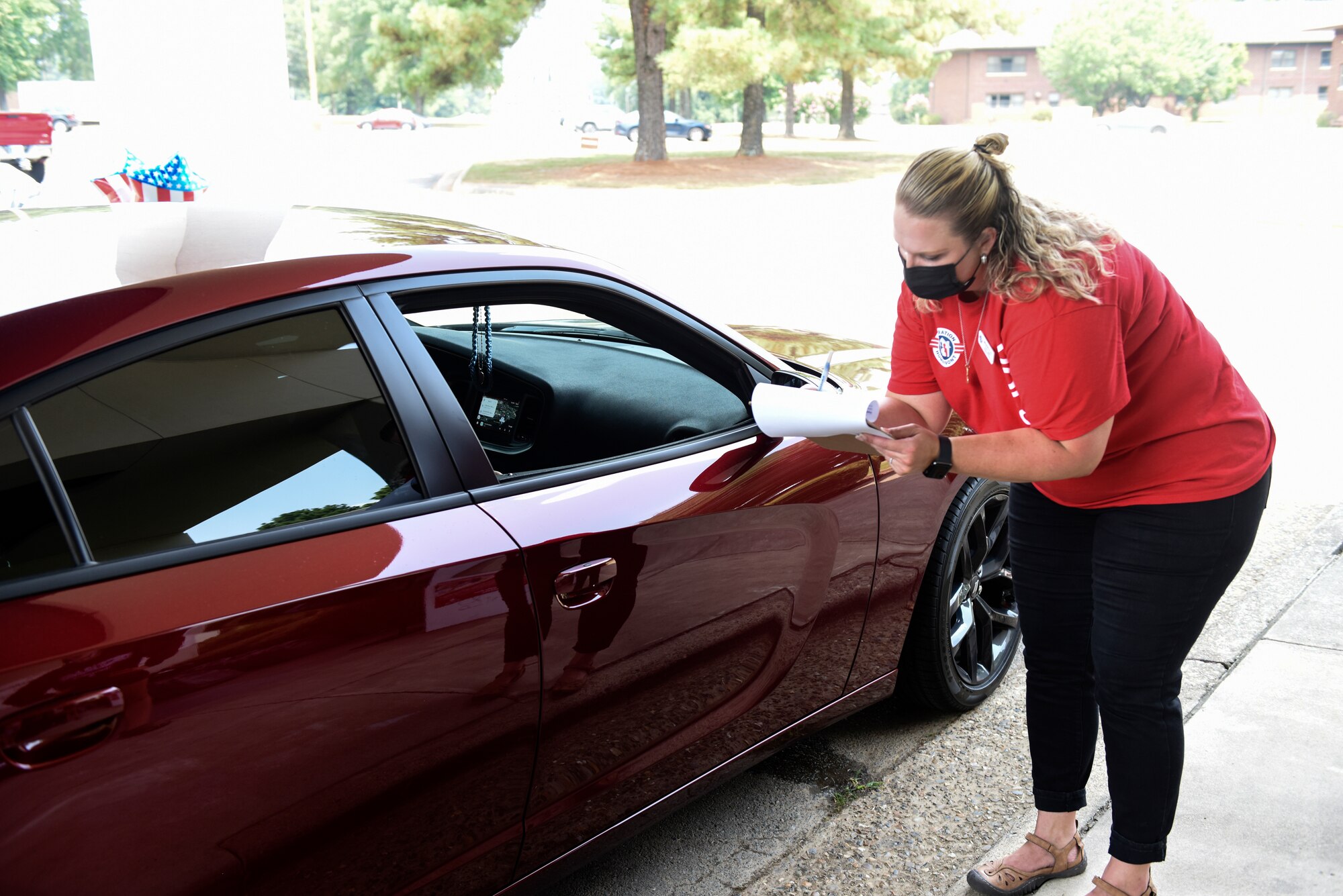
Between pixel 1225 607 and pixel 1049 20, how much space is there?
8969 centimetres

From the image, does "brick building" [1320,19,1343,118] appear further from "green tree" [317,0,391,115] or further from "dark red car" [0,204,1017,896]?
"dark red car" [0,204,1017,896]

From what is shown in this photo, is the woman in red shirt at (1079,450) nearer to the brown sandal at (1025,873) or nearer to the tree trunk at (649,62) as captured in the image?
the brown sandal at (1025,873)

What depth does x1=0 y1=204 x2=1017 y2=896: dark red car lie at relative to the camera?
160 cm

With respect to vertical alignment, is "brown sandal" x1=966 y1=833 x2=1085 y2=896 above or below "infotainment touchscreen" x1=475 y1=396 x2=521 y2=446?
below

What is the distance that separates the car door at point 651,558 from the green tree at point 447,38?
2541 cm

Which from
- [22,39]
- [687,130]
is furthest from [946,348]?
[22,39]

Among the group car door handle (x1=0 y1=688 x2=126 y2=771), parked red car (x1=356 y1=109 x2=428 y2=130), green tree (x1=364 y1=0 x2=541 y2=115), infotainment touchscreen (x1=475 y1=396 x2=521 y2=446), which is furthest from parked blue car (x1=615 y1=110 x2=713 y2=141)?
car door handle (x1=0 y1=688 x2=126 y2=771)

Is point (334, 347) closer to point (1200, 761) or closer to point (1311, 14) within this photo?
point (1200, 761)

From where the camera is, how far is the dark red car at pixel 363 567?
1.60m

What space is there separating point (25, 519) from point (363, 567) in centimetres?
48

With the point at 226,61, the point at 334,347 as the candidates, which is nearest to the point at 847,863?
the point at 334,347

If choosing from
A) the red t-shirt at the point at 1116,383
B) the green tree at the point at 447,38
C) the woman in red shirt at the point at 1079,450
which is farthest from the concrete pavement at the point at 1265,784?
the green tree at the point at 447,38

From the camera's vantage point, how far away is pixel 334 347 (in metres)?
2.04

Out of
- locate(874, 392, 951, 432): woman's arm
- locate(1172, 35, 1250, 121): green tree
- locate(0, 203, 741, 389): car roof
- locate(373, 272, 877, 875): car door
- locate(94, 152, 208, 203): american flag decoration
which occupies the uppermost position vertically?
locate(1172, 35, 1250, 121): green tree
